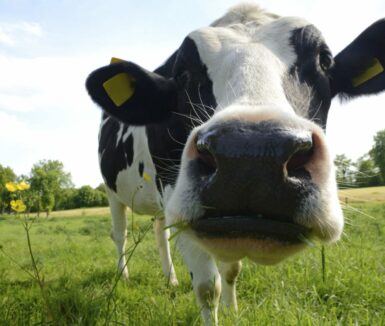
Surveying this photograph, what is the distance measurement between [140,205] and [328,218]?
388cm

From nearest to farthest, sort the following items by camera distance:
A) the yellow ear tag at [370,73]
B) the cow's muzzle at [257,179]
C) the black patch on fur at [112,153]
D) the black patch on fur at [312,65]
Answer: the cow's muzzle at [257,179], the black patch on fur at [312,65], the yellow ear tag at [370,73], the black patch on fur at [112,153]

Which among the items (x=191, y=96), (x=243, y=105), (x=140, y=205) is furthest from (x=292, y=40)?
(x=140, y=205)

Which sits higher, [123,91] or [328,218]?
[123,91]

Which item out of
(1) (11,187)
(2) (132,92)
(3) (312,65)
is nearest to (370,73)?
(3) (312,65)

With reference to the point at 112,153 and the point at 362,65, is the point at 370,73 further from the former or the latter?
the point at 112,153

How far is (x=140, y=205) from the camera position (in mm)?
5355

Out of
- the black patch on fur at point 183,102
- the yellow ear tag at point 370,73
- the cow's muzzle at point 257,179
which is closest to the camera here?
the cow's muzzle at point 257,179

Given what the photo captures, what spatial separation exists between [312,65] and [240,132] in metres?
1.52

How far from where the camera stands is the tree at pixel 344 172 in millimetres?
2666

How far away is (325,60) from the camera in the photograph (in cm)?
307

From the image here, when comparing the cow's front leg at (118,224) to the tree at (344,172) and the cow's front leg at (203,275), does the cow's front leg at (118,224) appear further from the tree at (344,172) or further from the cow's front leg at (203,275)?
the tree at (344,172)

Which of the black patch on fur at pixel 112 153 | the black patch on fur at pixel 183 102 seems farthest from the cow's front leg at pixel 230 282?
the black patch on fur at pixel 112 153

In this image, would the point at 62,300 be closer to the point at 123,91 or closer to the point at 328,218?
the point at 123,91

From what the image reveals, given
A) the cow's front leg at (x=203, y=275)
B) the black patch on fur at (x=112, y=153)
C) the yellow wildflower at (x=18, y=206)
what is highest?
the black patch on fur at (x=112, y=153)
